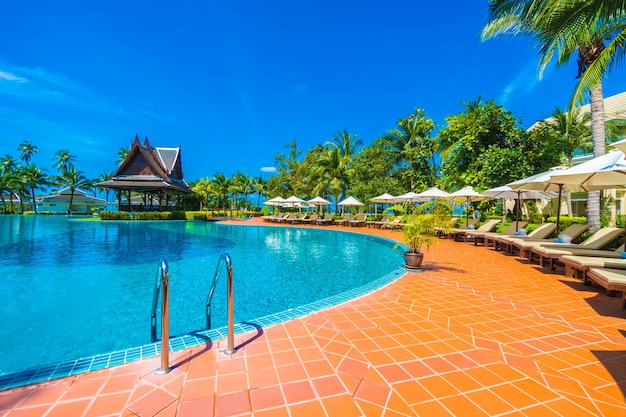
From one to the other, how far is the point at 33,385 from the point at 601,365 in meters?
4.87

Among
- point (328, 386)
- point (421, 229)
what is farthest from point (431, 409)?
point (421, 229)

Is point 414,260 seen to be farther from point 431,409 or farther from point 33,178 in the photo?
point 33,178

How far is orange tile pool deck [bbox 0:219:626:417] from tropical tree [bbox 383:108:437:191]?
1941cm

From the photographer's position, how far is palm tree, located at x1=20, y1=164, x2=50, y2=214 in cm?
4138

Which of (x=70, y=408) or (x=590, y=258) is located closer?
(x=70, y=408)

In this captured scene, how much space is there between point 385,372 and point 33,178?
59486 millimetres

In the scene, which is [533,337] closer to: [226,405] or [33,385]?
[226,405]

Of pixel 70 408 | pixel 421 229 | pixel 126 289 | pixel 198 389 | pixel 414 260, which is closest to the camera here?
pixel 70 408

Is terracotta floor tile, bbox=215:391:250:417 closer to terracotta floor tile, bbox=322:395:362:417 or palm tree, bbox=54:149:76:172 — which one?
terracotta floor tile, bbox=322:395:362:417

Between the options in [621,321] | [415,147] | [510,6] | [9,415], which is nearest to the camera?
[9,415]

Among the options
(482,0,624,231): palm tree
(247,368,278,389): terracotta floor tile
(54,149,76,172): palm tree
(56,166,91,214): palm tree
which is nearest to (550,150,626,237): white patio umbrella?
(482,0,624,231): palm tree

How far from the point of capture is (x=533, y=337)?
302 centimetres

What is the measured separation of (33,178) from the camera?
4197 cm

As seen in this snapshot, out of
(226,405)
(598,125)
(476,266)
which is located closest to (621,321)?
(476,266)
